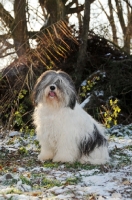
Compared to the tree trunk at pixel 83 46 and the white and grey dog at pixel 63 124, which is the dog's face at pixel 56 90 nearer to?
the white and grey dog at pixel 63 124

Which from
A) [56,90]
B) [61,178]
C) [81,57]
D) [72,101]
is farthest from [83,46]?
[61,178]

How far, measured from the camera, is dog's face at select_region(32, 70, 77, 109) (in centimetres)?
586

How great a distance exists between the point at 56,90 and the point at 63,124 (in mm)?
535

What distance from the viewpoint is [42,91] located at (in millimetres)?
5941

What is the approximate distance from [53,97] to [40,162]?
1047 mm

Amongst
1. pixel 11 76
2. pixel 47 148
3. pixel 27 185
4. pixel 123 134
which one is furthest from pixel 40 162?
pixel 11 76

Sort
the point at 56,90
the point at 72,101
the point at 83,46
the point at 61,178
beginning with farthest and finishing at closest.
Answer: the point at 83,46, the point at 72,101, the point at 56,90, the point at 61,178

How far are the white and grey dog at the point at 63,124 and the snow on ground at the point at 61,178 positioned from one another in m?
0.21

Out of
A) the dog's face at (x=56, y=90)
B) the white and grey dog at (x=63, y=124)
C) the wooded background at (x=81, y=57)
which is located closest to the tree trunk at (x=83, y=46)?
the wooded background at (x=81, y=57)

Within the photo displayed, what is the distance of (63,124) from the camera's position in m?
6.04

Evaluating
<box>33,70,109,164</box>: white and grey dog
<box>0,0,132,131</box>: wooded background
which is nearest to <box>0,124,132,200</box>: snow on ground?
<box>33,70,109,164</box>: white and grey dog

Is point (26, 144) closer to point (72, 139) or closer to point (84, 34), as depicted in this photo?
point (72, 139)

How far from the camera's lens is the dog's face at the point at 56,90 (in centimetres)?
586

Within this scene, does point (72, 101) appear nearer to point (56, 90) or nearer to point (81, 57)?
point (56, 90)
